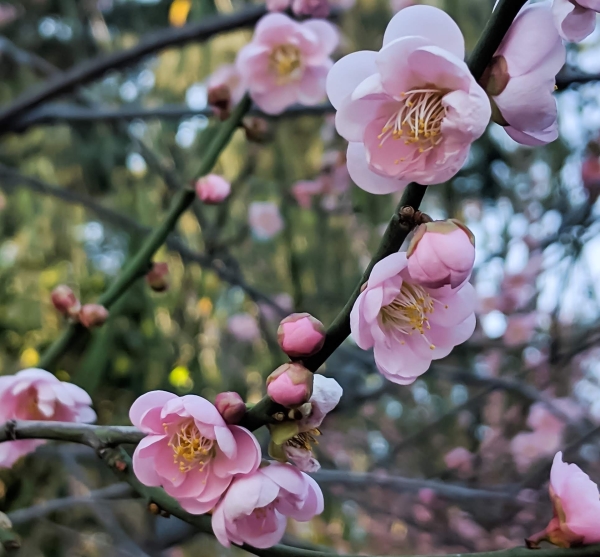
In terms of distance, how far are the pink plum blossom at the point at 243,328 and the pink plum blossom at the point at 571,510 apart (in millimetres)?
2045

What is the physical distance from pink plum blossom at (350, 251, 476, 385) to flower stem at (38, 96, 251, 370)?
327 millimetres

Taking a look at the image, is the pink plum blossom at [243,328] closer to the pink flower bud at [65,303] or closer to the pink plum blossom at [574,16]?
the pink flower bud at [65,303]

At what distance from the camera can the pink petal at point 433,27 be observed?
336mm

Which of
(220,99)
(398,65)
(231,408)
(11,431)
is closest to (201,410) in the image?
(231,408)

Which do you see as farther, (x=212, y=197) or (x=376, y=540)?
(x=376, y=540)

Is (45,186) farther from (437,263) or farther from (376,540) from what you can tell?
(376,540)

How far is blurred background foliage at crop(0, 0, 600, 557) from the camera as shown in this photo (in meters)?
1.50

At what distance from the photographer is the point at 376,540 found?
225 cm

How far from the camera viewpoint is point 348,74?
0.36 m

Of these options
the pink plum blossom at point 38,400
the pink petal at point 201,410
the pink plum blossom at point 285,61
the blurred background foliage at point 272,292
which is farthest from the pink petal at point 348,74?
the blurred background foliage at point 272,292

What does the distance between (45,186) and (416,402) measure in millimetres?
1598

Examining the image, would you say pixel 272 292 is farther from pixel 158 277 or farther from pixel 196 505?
pixel 196 505

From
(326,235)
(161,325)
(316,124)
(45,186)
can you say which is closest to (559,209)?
(326,235)

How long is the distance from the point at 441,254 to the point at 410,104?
11 cm
